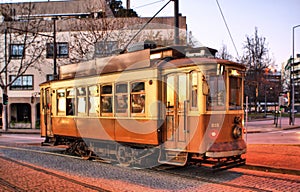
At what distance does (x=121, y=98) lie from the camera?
1180cm

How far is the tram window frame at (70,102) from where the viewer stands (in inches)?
553

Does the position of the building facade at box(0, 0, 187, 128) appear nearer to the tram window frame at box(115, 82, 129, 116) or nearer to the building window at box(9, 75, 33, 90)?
the building window at box(9, 75, 33, 90)

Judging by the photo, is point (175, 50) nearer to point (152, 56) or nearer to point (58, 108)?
point (152, 56)

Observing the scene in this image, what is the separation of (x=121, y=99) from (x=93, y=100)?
5.36 feet

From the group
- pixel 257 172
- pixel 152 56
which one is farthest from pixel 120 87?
pixel 257 172

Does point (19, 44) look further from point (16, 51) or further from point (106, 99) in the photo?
point (106, 99)

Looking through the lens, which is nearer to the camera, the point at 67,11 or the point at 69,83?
the point at 69,83

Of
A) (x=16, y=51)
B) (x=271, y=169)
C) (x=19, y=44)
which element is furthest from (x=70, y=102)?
(x=16, y=51)

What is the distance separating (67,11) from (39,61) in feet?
28.9

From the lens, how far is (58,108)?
1505 centimetres

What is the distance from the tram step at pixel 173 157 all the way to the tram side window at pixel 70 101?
471 cm

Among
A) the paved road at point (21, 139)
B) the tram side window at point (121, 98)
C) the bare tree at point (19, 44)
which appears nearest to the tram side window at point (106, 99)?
the tram side window at point (121, 98)

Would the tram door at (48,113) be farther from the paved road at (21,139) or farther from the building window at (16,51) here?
the building window at (16,51)

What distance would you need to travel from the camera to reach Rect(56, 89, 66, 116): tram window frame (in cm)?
1463
